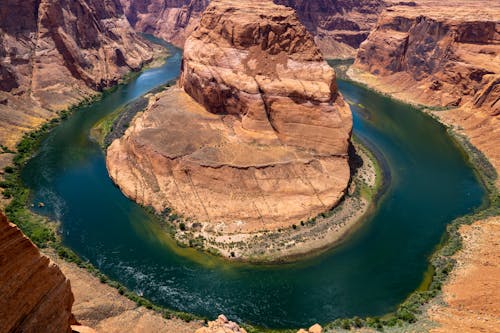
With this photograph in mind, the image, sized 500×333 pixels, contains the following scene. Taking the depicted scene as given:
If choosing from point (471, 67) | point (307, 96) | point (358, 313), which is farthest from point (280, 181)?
point (471, 67)

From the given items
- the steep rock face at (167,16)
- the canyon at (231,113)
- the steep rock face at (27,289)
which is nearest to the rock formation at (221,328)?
the canyon at (231,113)

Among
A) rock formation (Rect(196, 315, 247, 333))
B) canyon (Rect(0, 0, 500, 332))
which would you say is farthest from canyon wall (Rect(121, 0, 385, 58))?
rock formation (Rect(196, 315, 247, 333))

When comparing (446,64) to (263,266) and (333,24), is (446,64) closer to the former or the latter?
(333,24)

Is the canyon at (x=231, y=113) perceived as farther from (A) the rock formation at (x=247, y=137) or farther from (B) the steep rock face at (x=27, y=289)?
(A) the rock formation at (x=247, y=137)

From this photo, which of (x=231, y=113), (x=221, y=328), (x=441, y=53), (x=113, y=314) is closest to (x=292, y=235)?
(x=113, y=314)

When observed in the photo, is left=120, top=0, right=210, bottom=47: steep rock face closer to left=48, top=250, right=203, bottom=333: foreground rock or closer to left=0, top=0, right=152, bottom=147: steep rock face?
left=0, top=0, right=152, bottom=147: steep rock face
